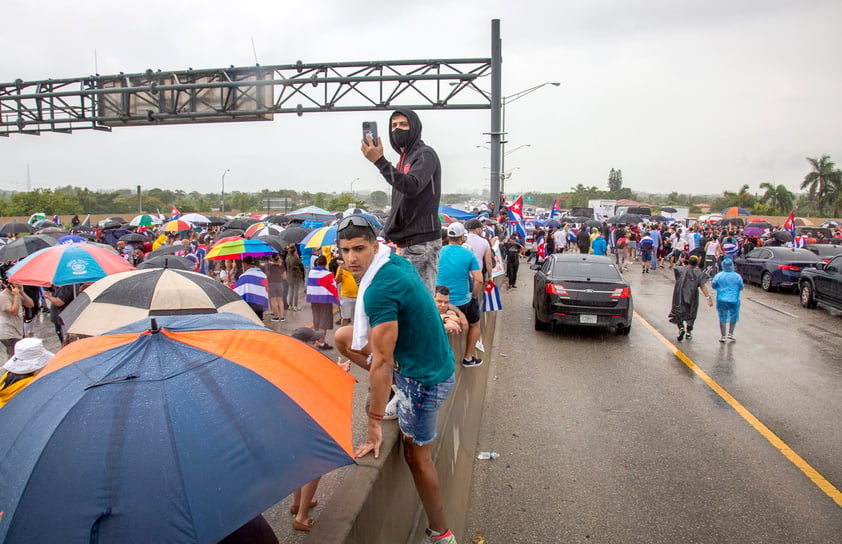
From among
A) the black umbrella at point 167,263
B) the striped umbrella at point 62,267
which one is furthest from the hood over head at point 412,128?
the striped umbrella at point 62,267

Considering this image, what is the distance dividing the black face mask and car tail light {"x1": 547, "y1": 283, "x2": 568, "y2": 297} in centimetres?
744

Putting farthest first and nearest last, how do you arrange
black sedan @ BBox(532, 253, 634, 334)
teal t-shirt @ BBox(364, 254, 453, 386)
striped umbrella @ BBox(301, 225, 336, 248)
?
1. striped umbrella @ BBox(301, 225, 336, 248)
2. black sedan @ BBox(532, 253, 634, 334)
3. teal t-shirt @ BBox(364, 254, 453, 386)

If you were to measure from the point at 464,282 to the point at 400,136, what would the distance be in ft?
8.80

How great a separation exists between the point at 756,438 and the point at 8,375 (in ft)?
23.7

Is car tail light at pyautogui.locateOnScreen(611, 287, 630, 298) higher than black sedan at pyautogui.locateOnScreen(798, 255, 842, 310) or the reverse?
higher

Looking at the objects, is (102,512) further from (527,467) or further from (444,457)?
(527,467)

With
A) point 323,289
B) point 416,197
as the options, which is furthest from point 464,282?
point 323,289

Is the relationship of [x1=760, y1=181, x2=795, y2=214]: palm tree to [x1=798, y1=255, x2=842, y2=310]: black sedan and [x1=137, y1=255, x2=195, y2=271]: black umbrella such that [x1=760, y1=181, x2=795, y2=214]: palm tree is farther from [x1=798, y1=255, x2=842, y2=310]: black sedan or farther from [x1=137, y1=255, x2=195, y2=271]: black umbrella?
[x1=137, y1=255, x2=195, y2=271]: black umbrella

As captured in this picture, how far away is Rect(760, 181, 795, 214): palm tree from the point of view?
77.4 metres

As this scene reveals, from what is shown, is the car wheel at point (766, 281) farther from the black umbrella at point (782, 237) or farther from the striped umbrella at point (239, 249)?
the striped umbrella at point (239, 249)

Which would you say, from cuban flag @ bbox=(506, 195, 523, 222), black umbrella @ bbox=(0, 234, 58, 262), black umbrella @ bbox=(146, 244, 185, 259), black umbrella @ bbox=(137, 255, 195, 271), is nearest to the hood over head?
black umbrella @ bbox=(137, 255, 195, 271)

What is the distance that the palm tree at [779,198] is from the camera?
77.4m

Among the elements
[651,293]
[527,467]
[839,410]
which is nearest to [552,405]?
[527,467]

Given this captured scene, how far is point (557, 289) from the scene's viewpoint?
10867mm
